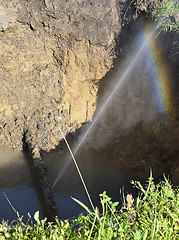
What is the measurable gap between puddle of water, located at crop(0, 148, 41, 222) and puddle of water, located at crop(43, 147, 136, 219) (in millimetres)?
554

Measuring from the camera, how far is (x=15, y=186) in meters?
5.84

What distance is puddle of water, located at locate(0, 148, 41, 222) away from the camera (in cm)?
515

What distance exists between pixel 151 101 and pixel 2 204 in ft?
14.3

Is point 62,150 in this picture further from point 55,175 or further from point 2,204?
point 2,204

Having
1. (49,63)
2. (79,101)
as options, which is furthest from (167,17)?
(49,63)

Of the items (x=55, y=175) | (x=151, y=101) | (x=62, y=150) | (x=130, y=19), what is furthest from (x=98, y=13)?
(x=55, y=175)

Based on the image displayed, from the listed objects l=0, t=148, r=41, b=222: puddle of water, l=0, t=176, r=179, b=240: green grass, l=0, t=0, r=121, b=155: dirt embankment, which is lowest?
l=0, t=148, r=41, b=222: puddle of water

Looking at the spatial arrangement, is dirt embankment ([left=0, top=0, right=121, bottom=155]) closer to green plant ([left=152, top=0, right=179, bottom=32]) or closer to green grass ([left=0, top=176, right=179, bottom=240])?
green plant ([left=152, top=0, right=179, bottom=32])

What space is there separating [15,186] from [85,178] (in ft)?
5.71

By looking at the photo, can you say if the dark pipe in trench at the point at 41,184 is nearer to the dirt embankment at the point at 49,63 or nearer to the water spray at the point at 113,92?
the dirt embankment at the point at 49,63

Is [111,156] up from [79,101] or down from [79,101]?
down

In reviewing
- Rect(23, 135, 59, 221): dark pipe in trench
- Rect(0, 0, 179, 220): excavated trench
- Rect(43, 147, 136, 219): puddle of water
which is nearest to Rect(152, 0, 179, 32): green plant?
Rect(0, 0, 179, 220): excavated trench

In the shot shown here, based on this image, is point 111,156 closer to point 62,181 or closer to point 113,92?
point 62,181

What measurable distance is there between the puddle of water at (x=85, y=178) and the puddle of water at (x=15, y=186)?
1.82 feet
